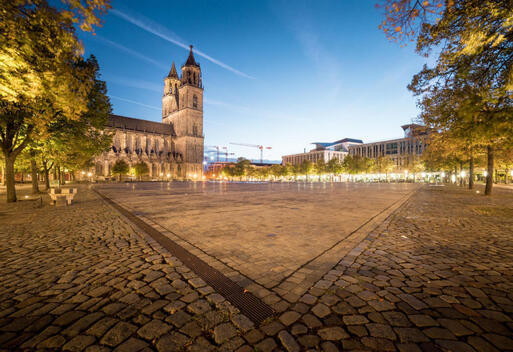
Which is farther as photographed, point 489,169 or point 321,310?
point 489,169

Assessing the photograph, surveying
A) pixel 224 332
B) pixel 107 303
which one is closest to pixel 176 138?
pixel 107 303

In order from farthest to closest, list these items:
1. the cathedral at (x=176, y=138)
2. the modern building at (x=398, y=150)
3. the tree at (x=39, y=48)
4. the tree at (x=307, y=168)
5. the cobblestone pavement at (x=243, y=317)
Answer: the cathedral at (x=176, y=138) → the modern building at (x=398, y=150) → the tree at (x=307, y=168) → the tree at (x=39, y=48) → the cobblestone pavement at (x=243, y=317)

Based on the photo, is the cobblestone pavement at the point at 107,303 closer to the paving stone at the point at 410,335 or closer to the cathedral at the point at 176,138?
the paving stone at the point at 410,335

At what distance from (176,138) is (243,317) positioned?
111 meters

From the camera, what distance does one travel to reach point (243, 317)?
2.46 m

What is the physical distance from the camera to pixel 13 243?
5.18m

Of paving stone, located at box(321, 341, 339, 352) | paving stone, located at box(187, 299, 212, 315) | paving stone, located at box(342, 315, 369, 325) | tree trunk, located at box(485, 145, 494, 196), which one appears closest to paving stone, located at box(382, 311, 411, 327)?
paving stone, located at box(342, 315, 369, 325)

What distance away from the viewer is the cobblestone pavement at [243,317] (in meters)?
2.10

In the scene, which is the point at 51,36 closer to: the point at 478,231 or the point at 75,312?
the point at 75,312

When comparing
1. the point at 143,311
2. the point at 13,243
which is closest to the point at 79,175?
the point at 13,243

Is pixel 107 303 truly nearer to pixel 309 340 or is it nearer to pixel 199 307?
pixel 199 307

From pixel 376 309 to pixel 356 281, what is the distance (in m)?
0.70

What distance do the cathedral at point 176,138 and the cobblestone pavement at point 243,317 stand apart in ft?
320

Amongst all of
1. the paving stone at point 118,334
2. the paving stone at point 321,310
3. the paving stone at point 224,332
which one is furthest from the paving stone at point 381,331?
the paving stone at point 118,334
